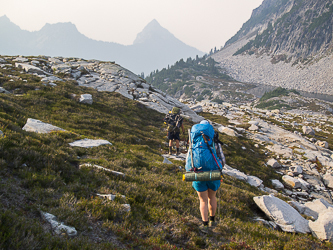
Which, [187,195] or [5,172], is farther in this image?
[187,195]

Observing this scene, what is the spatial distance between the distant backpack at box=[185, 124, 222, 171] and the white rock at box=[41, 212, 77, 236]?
3039 mm

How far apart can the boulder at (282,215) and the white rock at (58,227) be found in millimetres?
6556

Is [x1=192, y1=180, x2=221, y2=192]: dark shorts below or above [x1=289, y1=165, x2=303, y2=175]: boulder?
above

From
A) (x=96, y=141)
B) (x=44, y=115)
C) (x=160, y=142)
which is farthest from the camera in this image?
(x=160, y=142)

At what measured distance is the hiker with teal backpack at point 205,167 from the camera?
15.4ft

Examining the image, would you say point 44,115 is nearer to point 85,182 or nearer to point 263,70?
point 85,182

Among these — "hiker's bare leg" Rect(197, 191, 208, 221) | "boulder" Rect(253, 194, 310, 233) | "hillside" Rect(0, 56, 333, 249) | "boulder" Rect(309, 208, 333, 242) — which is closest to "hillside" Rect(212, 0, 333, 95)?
"boulder" Rect(253, 194, 310, 233)

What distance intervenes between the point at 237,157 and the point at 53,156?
1431 cm

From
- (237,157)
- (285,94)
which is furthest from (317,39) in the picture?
(237,157)

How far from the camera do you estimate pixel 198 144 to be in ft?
16.3

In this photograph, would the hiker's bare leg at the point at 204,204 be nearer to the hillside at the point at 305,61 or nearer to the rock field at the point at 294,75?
the rock field at the point at 294,75

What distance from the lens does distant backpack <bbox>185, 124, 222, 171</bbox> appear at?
15.8 feet

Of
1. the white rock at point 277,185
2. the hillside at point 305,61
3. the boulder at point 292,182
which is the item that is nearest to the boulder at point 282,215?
the white rock at point 277,185

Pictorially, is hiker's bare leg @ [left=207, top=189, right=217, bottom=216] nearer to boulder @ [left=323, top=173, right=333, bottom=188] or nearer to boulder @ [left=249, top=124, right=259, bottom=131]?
boulder @ [left=323, top=173, right=333, bottom=188]
